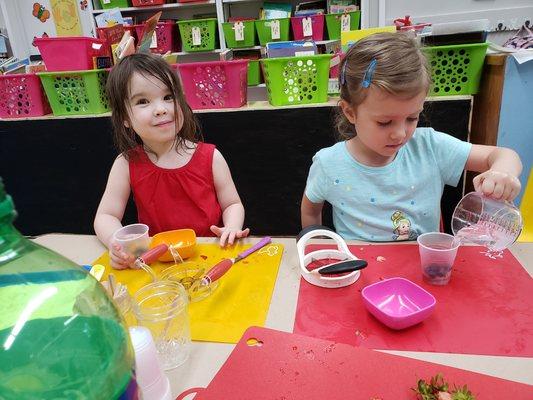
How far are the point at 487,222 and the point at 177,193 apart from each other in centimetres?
91

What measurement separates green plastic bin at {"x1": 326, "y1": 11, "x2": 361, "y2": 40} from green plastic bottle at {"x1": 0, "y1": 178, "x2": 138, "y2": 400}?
3.26 m

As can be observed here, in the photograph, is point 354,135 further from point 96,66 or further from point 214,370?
point 96,66

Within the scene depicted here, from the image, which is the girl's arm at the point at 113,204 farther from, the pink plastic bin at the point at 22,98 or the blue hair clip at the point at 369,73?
the pink plastic bin at the point at 22,98

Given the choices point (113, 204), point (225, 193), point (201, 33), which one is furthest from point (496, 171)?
point (201, 33)

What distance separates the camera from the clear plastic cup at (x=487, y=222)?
0.82 m

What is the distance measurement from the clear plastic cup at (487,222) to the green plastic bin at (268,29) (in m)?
2.79

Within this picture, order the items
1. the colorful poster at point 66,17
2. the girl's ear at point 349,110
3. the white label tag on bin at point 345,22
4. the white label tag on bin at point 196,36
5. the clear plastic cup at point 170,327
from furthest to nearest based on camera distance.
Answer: the colorful poster at point 66,17 < the white label tag on bin at point 196,36 < the white label tag on bin at point 345,22 < the girl's ear at point 349,110 < the clear plastic cup at point 170,327

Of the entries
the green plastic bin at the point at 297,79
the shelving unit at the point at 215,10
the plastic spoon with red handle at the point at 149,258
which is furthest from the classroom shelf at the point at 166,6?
the plastic spoon with red handle at the point at 149,258

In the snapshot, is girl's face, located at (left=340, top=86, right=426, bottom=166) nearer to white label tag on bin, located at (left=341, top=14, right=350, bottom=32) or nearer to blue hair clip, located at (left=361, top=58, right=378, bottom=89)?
blue hair clip, located at (left=361, top=58, right=378, bottom=89)

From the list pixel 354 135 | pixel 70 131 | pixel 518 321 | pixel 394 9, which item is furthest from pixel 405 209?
pixel 394 9

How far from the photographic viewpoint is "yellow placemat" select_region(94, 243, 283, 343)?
702mm

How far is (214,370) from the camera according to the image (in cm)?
61

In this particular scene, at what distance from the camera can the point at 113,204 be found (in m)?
1.29

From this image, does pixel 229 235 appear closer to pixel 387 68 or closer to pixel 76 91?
pixel 387 68
